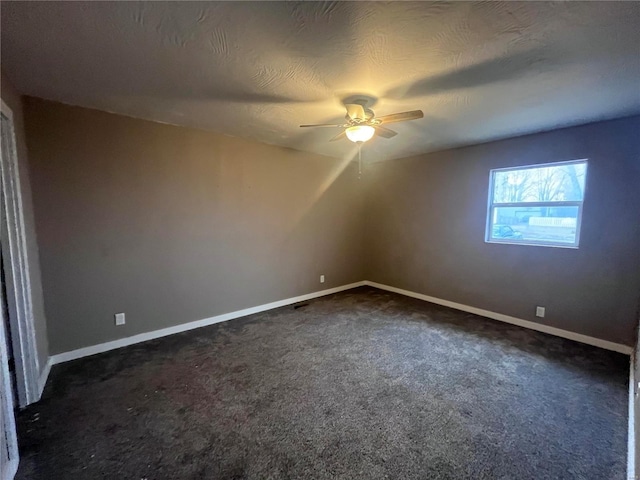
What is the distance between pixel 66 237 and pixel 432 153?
185 inches

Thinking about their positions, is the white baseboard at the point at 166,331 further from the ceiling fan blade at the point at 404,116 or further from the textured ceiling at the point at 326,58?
the ceiling fan blade at the point at 404,116

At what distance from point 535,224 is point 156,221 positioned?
15.0ft

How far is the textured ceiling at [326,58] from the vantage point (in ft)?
4.73

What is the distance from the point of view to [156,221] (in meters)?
3.16

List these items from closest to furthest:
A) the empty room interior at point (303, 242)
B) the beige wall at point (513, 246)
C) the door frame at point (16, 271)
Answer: the empty room interior at point (303, 242) < the door frame at point (16, 271) < the beige wall at point (513, 246)

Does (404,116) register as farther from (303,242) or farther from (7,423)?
(7,423)

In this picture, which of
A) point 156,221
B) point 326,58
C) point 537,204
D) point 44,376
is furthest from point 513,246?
point 44,376

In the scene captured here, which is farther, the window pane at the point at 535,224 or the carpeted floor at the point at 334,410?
the window pane at the point at 535,224

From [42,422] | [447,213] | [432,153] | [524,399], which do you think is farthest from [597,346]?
[42,422]

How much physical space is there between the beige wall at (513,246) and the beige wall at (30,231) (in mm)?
4566

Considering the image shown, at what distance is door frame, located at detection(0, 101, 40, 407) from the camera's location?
6.40 ft

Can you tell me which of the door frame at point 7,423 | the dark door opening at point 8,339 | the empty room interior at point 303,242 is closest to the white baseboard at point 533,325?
the empty room interior at point 303,242

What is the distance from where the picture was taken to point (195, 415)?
197 centimetres

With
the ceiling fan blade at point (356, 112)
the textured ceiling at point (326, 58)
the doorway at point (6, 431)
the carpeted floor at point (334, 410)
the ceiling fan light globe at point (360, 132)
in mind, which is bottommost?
the carpeted floor at point (334, 410)
